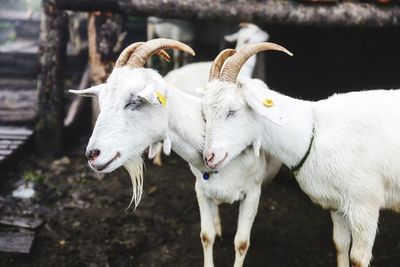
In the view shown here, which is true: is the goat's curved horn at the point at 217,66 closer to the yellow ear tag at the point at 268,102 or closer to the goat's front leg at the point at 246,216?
the yellow ear tag at the point at 268,102

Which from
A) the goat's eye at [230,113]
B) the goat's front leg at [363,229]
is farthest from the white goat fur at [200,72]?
the goat's front leg at [363,229]

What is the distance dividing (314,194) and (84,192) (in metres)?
3.56

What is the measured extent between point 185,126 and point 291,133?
2.77ft

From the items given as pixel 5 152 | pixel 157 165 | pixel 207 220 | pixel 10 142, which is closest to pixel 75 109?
pixel 10 142

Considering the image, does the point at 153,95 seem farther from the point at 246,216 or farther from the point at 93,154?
the point at 246,216

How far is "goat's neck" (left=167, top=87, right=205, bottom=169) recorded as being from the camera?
141 inches

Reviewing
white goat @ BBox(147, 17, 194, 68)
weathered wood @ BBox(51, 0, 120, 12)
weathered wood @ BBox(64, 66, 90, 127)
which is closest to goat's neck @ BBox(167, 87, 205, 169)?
Result: weathered wood @ BBox(51, 0, 120, 12)

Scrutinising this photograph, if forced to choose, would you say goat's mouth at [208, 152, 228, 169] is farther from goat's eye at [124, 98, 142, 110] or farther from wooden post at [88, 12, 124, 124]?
wooden post at [88, 12, 124, 124]

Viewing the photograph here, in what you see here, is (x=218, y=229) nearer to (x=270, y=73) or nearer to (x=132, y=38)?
(x=270, y=73)

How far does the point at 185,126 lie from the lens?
141 inches

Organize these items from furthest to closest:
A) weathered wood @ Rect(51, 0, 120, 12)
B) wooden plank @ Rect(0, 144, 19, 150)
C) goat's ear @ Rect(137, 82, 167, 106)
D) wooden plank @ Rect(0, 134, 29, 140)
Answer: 1. wooden plank @ Rect(0, 134, 29, 140)
2. wooden plank @ Rect(0, 144, 19, 150)
3. weathered wood @ Rect(51, 0, 120, 12)
4. goat's ear @ Rect(137, 82, 167, 106)

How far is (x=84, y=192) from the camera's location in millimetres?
6148

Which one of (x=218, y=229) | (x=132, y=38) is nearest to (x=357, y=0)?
(x=218, y=229)

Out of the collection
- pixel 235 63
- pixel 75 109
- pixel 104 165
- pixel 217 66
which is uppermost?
pixel 235 63
